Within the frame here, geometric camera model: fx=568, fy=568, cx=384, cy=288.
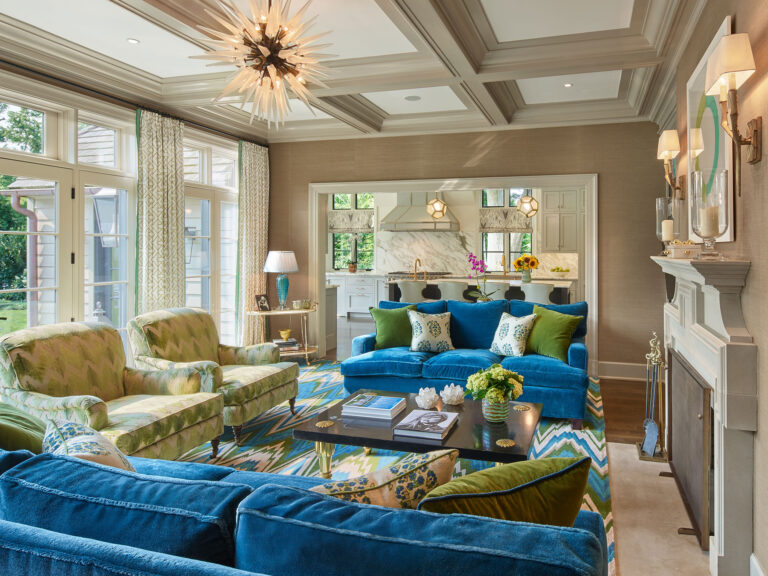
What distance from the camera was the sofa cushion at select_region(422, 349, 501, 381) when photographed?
4.61 m

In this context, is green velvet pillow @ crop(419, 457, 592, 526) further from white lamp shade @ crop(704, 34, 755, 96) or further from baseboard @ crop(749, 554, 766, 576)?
white lamp shade @ crop(704, 34, 755, 96)

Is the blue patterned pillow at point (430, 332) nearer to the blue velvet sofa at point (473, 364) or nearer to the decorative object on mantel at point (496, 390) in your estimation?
the blue velvet sofa at point (473, 364)

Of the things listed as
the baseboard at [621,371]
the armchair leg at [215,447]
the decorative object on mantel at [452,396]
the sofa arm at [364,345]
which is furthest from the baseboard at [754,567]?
the baseboard at [621,371]

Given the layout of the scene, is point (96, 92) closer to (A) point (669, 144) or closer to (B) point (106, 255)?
(B) point (106, 255)

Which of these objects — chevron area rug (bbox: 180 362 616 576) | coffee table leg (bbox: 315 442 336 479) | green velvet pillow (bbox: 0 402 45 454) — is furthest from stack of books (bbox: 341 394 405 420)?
green velvet pillow (bbox: 0 402 45 454)

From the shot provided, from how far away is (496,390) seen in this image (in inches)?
121

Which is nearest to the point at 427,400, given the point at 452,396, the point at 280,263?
the point at 452,396

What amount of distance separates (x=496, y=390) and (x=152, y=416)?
1.90 m

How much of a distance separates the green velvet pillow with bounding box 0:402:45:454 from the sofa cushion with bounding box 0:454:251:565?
0.46m

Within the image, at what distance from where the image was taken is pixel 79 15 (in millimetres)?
3666

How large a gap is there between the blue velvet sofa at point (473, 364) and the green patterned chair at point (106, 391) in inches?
61.6

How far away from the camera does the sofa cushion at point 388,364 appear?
479cm

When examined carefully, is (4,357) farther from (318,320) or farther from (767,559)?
(318,320)

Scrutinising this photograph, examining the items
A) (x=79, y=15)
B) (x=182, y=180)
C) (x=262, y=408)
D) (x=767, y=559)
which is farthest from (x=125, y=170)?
(x=767, y=559)
